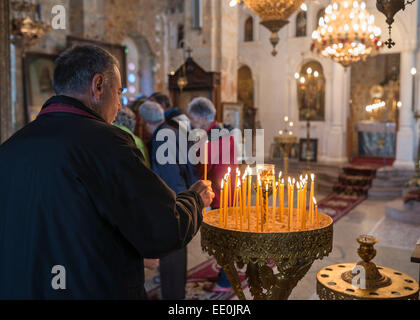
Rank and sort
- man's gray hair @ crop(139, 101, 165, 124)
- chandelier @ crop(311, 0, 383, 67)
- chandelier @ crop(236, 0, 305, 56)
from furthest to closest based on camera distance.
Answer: chandelier @ crop(311, 0, 383, 67), chandelier @ crop(236, 0, 305, 56), man's gray hair @ crop(139, 101, 165, 124)

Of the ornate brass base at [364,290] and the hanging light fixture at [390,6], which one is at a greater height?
the hanging light fixture at [390,6]

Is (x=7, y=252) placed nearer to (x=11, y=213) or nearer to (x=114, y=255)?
(x=11, y=213)

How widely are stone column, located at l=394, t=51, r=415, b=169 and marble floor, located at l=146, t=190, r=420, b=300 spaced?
11.3 feet

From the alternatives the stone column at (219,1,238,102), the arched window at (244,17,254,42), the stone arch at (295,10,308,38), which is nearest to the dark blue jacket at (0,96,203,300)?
the stone column at (219,1,238,102)

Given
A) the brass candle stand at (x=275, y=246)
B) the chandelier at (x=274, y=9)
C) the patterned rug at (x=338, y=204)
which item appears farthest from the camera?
the patterned rug at (x=338, y=204)

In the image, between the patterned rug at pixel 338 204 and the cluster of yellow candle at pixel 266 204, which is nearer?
the cluster of yellow candle at pixel 266 204

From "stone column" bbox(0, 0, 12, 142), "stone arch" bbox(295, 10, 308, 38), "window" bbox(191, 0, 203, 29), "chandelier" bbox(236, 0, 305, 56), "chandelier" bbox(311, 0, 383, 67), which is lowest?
"stone column" bbox(0, 0, 12, 142)

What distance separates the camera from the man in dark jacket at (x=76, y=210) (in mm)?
1459

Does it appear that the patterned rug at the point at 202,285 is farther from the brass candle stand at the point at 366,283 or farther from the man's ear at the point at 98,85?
the man's ear at the point at 98,85

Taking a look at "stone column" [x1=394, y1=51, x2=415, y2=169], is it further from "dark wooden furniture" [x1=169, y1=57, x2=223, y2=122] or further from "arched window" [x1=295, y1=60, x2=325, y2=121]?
"dark wooden furniture" [x1=169, y1=57, x2=223, y2=122]

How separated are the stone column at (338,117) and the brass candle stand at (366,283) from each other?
423 inches

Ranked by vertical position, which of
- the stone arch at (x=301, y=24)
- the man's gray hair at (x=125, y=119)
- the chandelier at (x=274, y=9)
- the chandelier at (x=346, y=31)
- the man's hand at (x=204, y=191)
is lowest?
the man's hand at (x=204, y=191)

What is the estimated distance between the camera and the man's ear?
5.32 ft

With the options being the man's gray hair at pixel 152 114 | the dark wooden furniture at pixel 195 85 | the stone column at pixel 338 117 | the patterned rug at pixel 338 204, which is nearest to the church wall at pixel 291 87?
the stone column at pixel 338 117
